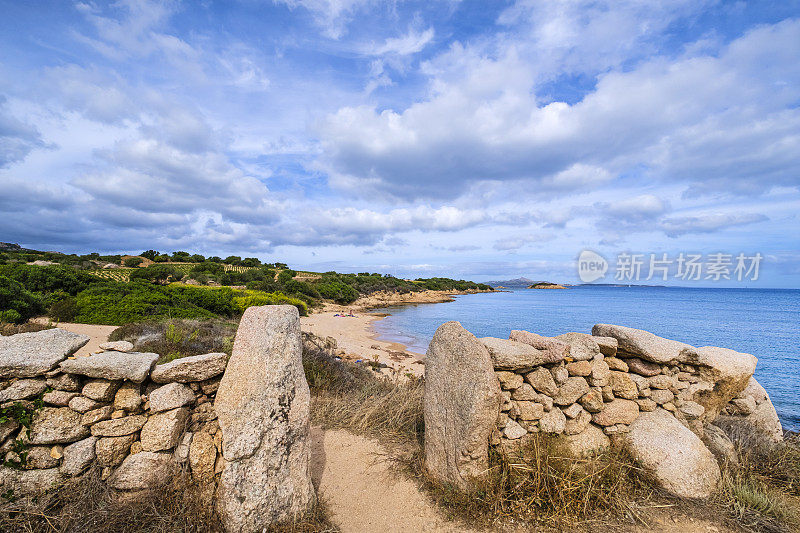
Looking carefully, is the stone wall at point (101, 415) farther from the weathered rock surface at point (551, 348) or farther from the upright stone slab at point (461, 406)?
the weathered rock surface at point (551, 348)

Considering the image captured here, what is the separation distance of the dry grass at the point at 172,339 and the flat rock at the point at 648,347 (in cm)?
690

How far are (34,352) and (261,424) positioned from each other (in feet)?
6.96

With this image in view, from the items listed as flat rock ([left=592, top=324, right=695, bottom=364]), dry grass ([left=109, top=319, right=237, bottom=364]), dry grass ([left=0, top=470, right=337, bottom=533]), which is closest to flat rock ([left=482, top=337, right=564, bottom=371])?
flat rock ([left=592, top=324, right=695, bottom=364])

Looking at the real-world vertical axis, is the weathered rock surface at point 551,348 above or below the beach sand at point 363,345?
above

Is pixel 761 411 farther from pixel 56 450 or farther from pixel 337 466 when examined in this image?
pixel 56 450

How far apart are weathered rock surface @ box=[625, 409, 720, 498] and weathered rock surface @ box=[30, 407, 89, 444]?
6.05 metres

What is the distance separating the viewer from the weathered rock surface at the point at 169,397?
11.1ft

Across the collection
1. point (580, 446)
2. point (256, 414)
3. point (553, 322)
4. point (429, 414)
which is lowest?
point (553, 322)

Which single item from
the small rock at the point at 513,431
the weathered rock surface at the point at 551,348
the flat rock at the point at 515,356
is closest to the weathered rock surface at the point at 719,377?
the weathered rock surface at the point at 551,348

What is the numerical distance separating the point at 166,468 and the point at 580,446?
467 centimetres

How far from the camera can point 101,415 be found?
3.21 m

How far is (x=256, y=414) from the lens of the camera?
3.26m

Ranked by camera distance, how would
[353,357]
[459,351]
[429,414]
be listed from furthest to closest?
[353,357] → [429,414] → [459,351]

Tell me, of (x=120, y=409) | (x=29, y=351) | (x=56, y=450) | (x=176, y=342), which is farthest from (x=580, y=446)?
(x=176, y=342)
